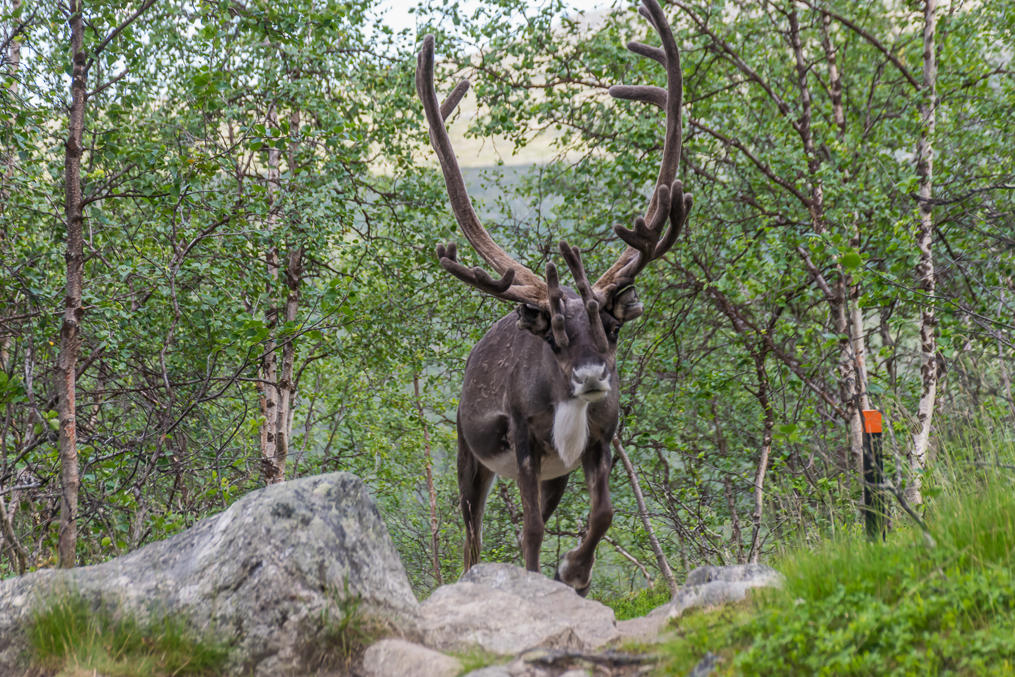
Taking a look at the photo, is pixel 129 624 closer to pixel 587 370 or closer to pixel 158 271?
pixel 587 370

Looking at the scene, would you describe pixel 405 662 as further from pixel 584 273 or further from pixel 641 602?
pixel 641 602

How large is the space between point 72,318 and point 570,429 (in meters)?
3.16

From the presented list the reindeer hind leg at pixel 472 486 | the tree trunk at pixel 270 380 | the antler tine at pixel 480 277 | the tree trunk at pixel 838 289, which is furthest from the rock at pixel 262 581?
the tree trunk at pixel 838 289

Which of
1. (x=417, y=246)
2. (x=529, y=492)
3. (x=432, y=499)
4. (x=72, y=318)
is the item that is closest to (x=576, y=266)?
(x=529, y=492)

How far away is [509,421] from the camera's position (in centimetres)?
617

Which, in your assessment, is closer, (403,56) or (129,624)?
(129,624)

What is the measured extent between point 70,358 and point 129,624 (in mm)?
2158

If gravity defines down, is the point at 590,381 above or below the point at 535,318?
below

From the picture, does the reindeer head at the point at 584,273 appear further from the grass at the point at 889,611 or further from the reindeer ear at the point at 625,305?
the grass at the point at 889,611

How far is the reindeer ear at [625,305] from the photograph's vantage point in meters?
5.70

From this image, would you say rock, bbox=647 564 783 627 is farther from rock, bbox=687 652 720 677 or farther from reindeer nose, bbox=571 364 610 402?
reindeer nose, bbox=571 364 610 402

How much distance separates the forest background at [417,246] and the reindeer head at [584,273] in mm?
1192

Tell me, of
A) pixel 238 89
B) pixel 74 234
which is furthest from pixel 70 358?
pixel 238 89

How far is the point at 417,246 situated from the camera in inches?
400
